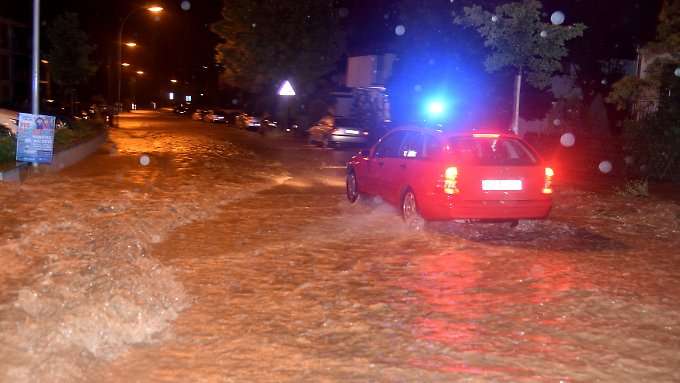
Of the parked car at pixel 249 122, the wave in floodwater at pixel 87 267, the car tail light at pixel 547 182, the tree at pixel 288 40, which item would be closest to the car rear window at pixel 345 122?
the wave in floodwater at pixel 87 267

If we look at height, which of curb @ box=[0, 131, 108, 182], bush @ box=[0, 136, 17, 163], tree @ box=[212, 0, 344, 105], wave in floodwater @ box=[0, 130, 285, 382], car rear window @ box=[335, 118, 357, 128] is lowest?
wave in floodwater @ box=[0, 130, 285, 382]

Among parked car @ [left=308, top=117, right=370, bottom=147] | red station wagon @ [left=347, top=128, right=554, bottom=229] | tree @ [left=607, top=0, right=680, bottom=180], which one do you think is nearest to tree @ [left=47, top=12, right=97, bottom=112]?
parked car @ [left=308, top=117, right=370, bottom=147]

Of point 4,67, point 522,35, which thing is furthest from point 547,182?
point 4,67

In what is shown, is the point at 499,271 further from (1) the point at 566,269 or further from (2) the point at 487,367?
(2) the point at 487,367

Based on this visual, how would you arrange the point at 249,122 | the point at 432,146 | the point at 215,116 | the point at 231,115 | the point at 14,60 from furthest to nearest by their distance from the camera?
the point at 14,60 → the point at 215,116 → the point at 231,115 → the point at 249,122 → the point at 432,146

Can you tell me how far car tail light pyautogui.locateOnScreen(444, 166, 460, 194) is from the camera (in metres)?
10.3

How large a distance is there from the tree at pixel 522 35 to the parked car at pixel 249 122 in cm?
3013

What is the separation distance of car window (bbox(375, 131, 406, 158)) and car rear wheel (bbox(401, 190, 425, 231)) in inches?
38.7

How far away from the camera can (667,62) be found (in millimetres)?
19016

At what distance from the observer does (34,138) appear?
55.8ft

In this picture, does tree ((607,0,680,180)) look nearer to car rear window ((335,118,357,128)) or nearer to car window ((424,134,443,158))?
car window ((424,134,443,158))

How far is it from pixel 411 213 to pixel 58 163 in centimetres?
1216

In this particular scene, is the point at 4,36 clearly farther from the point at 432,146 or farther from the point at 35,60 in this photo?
the point at 432,146

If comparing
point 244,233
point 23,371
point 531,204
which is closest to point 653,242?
point 531,204
